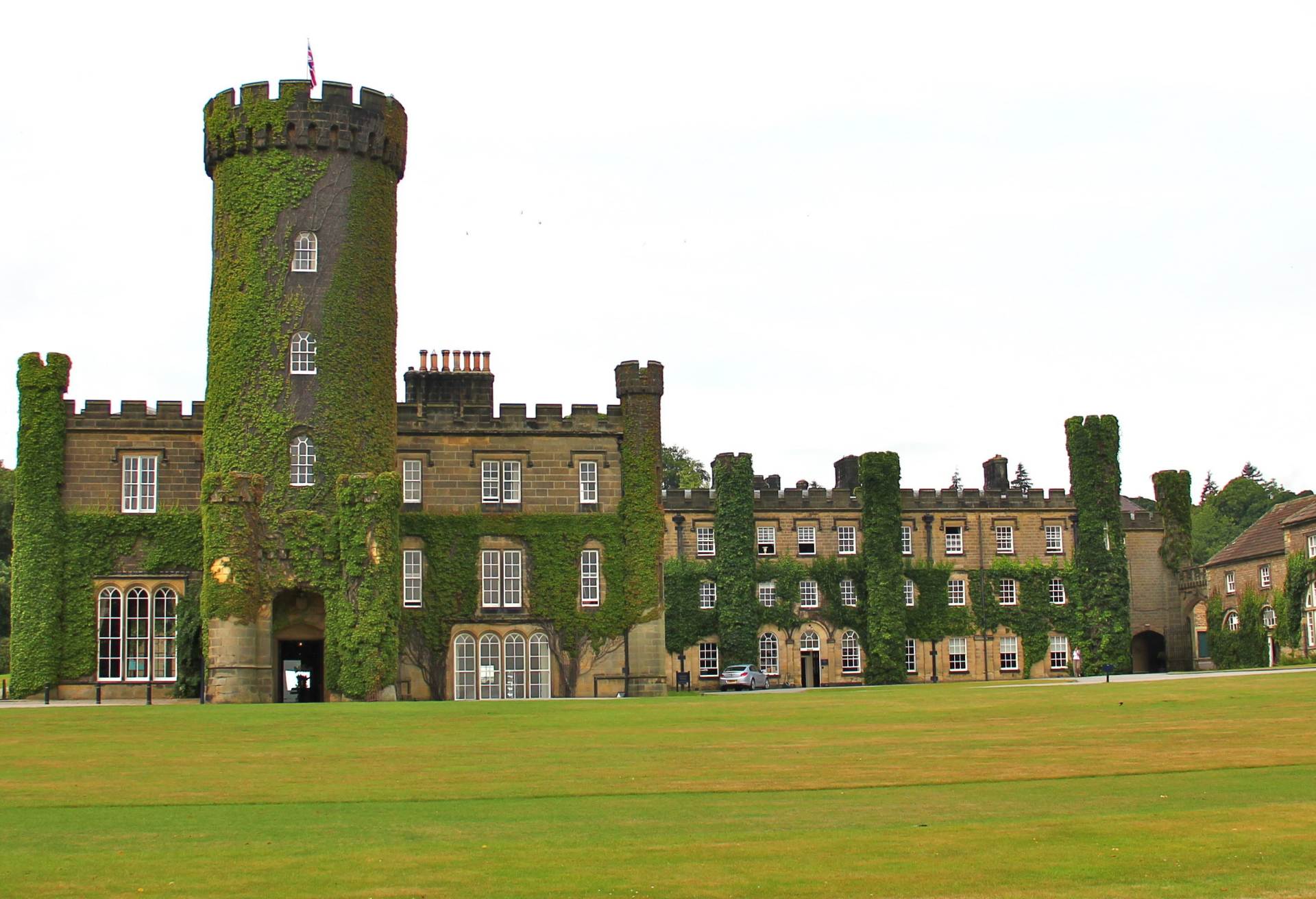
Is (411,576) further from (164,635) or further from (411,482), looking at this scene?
(164,635)

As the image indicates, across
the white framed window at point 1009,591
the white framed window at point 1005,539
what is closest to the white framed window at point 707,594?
the white framed window at point 1009,591

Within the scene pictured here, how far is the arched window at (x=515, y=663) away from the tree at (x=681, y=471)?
51.1 metres

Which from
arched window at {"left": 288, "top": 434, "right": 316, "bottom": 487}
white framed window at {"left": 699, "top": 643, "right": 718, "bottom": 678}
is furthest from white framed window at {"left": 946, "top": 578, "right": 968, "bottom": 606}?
arched window at {"left": 288, "top": 434, "right": 316, "bottom": 487}

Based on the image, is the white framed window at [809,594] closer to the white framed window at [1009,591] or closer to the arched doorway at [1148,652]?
the white framed window at [1009,591]

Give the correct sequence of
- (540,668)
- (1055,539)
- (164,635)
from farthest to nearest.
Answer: (1055,539), (540,668), (164,635)

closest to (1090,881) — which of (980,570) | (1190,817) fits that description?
(1190,817)

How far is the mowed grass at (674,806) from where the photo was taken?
11.8 meters

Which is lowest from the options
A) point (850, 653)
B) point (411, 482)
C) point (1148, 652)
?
point (1148, 652)

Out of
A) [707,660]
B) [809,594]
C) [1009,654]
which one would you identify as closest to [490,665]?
[707,660]

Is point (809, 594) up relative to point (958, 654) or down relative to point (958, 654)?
up

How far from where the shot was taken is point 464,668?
52375mm

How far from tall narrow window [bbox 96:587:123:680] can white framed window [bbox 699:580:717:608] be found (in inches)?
1102

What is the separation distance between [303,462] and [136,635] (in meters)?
8.13

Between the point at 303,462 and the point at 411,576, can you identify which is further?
the point at 411,576
